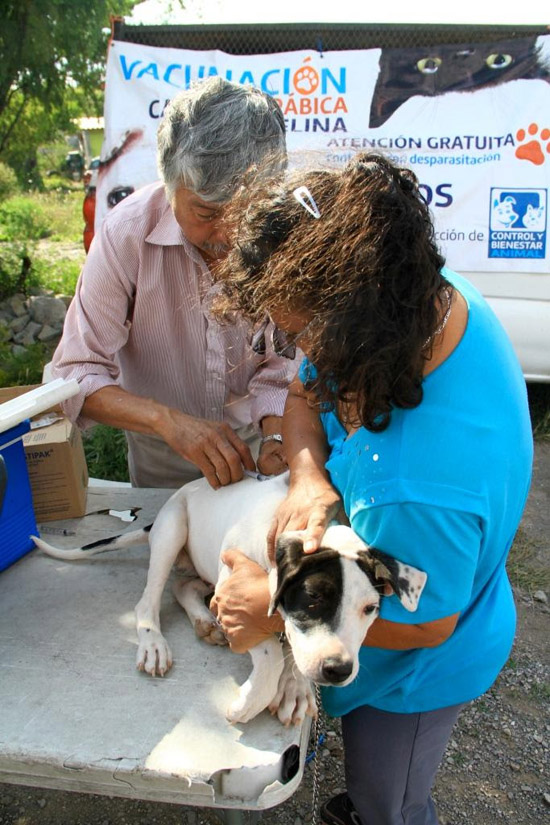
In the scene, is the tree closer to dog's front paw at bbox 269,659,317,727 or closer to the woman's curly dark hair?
the woman's curly dark hair

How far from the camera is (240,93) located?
2.06 m

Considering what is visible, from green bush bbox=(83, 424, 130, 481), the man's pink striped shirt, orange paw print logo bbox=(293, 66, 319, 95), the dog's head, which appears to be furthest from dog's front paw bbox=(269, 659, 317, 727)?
orange paw print logo bbox=(293, 66, 319, 95)

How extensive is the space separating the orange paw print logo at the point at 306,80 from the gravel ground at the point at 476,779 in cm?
375

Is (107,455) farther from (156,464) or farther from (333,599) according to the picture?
(333,599)

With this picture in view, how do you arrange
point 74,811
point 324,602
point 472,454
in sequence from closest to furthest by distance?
point 472,454 < point 324,602 < point 74,811

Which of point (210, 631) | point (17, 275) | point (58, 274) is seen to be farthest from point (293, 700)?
point (58, 274)

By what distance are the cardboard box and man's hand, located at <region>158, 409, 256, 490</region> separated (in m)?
0.59

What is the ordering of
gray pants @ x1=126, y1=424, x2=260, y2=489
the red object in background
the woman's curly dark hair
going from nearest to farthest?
the woman's curly dark hair, gray pants @ x1=126, y1=424, x2=260, y2=489, the red object in background

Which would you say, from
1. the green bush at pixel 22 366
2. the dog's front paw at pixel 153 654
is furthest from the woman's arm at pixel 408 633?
the green bush at pixel 22 366

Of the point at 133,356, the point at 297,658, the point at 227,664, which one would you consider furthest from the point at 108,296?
the point at 297,658

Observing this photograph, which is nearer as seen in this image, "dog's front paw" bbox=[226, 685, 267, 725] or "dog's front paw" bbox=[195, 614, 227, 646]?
"dog's front paw" bbox=[226, 685, 267, 725]

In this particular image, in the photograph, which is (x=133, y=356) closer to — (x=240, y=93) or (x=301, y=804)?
(x=240, y=93)

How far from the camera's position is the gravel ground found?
2.57 meters

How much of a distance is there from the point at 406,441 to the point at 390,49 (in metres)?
4.34
